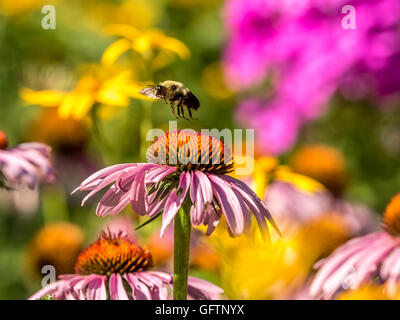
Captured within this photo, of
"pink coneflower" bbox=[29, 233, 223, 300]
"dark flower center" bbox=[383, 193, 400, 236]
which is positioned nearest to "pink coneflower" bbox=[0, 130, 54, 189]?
"pink coneflower" bbox=[29, 233, 223, 300]

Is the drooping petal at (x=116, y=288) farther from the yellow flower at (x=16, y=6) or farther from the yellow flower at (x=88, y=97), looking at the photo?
the yellow flower at (x=16, y=6)

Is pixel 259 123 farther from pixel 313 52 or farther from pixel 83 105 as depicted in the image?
pixel 83 105

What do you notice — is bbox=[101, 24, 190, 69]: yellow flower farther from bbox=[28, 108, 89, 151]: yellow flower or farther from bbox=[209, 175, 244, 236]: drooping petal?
bbox=[28, 108, 89, 151]: yellow flower

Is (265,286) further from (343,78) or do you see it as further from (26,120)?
(26,120)

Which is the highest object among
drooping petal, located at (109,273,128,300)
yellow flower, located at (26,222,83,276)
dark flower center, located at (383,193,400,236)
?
dark flower center, located at (383,193,400,236)

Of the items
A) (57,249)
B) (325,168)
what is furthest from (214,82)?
(57,249)

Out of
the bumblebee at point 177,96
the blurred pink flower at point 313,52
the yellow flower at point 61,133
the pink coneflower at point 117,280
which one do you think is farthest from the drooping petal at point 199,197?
the yellow flower at point 61,133
